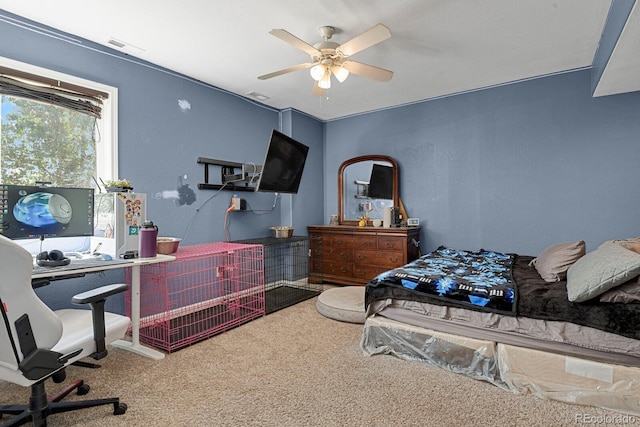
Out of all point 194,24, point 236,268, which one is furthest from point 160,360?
point 194,24

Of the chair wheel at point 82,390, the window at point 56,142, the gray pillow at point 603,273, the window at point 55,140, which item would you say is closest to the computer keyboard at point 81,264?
the window at point 56,142


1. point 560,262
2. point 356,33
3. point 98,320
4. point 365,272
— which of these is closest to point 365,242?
point 365,272

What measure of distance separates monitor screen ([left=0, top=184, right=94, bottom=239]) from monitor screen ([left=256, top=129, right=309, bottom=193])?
5.00 feet

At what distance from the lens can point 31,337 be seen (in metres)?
1.27

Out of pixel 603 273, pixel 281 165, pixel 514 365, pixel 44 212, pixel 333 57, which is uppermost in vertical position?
pixel 333 57

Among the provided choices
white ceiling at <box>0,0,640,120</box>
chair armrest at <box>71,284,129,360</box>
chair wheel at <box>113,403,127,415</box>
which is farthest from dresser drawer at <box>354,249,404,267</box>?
chair armrest at <box>71,284,129,360</box>

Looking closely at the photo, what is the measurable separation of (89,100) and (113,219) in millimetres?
1209

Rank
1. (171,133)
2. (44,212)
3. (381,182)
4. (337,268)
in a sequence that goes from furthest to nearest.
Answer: (381,182), (337,268), (171,133), (44,212)

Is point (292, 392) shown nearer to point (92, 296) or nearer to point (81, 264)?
point (92, 296)

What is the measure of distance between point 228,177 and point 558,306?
11.0 ft

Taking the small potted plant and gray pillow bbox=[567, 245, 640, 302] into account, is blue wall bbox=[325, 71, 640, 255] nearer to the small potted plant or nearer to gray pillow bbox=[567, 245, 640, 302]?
gray pillow bbox=[567, 245, 640, 302]

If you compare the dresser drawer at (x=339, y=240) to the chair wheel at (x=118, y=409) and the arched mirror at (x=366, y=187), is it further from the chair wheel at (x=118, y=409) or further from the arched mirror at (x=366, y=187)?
the chair wheel at (x=118, y=409)

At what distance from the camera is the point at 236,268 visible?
12.0 feet

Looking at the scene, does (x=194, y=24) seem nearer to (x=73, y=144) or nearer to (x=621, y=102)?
(x=73, y=144)
